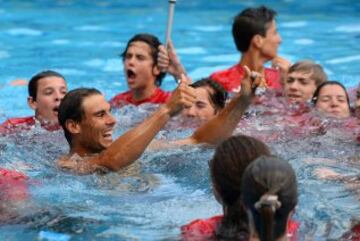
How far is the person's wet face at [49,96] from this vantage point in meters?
7.14

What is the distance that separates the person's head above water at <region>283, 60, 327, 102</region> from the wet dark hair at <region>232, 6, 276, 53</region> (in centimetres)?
77

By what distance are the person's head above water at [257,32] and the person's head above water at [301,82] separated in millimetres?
663

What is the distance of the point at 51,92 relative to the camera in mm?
7137

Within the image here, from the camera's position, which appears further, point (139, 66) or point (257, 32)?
point (257, 32)

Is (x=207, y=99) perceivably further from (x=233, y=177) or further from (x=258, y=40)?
(x=233, y=177)

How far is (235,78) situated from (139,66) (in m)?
1.01

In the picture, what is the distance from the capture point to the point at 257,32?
867 centimetres

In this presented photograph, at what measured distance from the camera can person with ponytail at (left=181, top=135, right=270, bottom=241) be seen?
3797 millimetres

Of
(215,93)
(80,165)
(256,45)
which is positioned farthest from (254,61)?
(80,165)

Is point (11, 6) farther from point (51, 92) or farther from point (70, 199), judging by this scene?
point (70, 199)

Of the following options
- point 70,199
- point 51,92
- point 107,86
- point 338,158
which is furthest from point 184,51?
point 70,199

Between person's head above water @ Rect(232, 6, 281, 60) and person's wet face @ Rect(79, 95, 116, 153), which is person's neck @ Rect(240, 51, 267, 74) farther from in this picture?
person's wet face @ Rect(79, 95, 116, 153)

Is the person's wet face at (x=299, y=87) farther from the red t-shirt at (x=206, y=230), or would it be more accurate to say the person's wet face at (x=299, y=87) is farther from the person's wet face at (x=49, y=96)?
the red t-shirt at (x=206, y=230)

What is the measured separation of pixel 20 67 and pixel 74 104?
4957 mm
